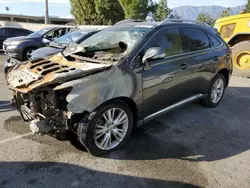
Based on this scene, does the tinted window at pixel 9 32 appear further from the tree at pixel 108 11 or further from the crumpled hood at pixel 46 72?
the crumpled hood at pixel 46 72

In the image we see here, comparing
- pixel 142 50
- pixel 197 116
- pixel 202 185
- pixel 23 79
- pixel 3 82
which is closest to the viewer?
pixel 202 185

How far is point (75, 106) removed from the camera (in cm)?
276

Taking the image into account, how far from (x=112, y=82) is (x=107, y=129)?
68 centimetres

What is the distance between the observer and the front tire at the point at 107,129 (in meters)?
2.98

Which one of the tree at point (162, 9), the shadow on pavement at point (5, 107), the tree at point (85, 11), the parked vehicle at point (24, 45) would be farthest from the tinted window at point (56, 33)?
the tree at point (85, 11)

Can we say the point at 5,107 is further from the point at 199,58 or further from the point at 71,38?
the point at 71,38

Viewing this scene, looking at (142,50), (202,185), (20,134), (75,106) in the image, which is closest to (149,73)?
(142,50)

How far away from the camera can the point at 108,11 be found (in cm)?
2405

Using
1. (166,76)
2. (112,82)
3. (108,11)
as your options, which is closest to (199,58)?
(166,76)

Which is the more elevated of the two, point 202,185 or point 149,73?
point 149,73

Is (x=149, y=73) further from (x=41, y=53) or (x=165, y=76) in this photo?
(x=41, y=53)

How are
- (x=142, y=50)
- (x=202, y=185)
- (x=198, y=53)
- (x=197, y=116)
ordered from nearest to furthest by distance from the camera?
(x=202, y=185)
(x=142, y=50)
(x=198, y=53)
(x=197, y=116)

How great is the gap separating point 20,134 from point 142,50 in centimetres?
236

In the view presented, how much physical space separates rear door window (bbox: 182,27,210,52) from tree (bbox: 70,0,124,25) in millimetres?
20529
